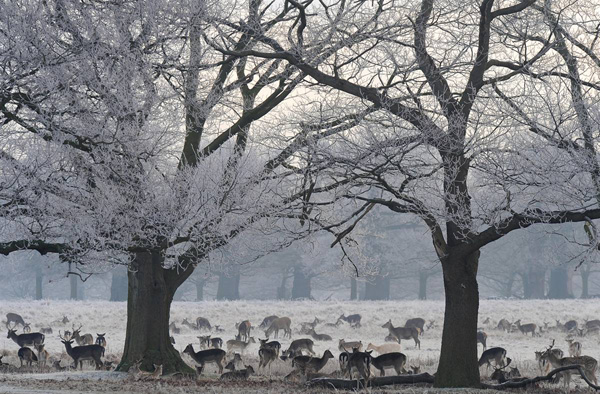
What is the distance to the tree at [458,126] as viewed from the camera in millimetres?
13180

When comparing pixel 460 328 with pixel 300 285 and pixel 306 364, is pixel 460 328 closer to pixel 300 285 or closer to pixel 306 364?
pixel 306 364

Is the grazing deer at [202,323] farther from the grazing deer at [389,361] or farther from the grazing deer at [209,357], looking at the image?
the grazing deer at [389,361]

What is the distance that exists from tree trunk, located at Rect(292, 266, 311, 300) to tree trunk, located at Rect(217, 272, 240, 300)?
4.36 m

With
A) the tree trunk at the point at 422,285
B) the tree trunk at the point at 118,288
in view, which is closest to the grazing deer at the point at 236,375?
the tree trunk at the point at 118,288

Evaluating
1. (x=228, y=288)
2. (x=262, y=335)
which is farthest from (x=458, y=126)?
(x=228, y=288)

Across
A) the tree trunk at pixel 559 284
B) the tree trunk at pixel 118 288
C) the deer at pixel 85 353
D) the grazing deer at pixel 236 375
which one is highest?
the tree trunk at pixel 559 284

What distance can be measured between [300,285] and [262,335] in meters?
31.8

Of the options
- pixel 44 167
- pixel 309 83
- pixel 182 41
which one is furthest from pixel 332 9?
pixel 44 167

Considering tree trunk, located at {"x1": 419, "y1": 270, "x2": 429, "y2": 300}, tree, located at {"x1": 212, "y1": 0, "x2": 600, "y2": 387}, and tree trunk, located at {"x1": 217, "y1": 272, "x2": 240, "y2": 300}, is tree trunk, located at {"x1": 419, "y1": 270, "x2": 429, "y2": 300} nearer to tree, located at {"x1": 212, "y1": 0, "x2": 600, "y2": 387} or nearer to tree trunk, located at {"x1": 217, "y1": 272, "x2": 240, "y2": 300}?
tree trunk, located at {"x1": 217, "y1": 272, "x2": 240, "y2": 300}

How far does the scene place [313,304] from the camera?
47.0m

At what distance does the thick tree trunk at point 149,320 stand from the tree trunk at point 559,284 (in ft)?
158

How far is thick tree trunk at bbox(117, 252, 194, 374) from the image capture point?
17422 mm

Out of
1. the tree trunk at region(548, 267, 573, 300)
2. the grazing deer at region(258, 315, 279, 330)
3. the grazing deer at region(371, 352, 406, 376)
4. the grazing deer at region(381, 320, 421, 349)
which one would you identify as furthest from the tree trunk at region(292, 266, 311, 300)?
the grazing deer at region(371, 352, 406, 376)

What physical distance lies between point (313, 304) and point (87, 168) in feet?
111
